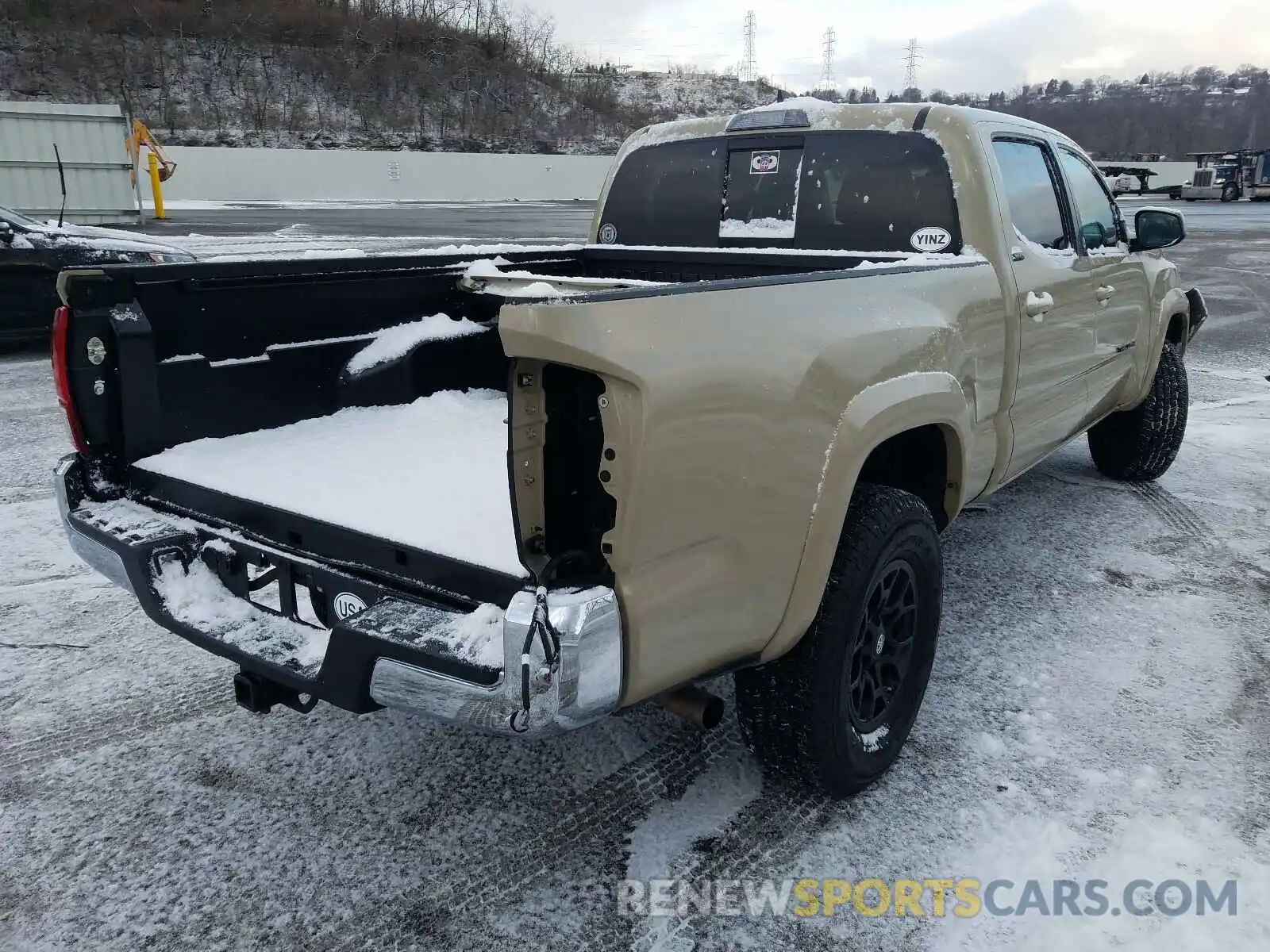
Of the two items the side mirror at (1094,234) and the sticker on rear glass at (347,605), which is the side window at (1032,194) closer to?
the side mirror at (1094,234)

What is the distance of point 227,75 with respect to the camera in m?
45.1

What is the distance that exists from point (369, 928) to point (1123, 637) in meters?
2.95

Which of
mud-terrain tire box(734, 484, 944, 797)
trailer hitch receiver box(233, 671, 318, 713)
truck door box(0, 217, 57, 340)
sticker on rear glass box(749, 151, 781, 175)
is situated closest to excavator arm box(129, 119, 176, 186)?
truck door box(0, 217, 57, 340)

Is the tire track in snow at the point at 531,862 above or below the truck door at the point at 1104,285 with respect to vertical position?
below

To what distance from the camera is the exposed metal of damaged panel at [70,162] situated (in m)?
16.4

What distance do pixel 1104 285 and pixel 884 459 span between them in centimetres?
196

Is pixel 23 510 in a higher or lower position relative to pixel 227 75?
lower

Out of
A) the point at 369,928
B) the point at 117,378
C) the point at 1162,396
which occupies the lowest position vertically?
the point at 369,928

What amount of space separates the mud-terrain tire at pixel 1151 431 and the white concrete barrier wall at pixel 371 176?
27.3m

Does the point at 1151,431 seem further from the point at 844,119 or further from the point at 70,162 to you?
the point at 70,162

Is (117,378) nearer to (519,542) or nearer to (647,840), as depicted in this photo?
(519,542)

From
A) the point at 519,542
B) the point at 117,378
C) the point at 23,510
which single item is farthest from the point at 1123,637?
the point at 23,510

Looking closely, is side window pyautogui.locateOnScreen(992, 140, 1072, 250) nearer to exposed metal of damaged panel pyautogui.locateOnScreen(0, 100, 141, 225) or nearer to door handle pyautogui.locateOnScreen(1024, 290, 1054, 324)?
door handle pyautogui.locateOnScreen(1024, 290, 1054, 324)

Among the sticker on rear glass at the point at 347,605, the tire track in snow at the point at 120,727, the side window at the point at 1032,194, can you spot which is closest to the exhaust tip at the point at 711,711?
the sticker on rear glass at the point at 347,605
